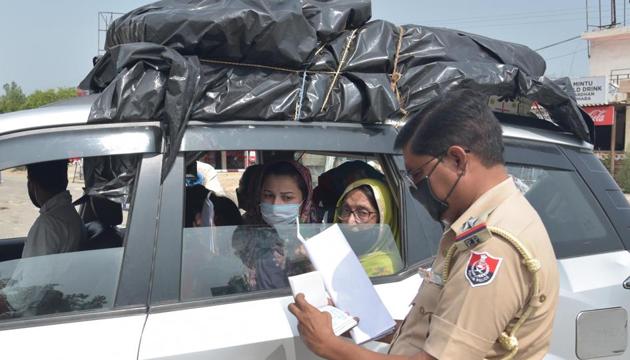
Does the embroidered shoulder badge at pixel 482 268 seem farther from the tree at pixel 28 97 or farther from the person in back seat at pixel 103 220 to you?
the tree at pixel 28 97

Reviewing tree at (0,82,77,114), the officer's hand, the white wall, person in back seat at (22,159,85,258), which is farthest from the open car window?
tree at (0,82,77,114)

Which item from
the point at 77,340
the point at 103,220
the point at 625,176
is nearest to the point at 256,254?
the point at 77,340

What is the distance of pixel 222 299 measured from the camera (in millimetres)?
1801

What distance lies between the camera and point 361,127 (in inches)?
83.7

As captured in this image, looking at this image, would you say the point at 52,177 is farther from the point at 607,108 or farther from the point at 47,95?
the point at 47,95

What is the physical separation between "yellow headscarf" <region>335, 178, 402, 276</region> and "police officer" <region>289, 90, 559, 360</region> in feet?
1.95

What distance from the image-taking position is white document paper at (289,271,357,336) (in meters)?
1.66

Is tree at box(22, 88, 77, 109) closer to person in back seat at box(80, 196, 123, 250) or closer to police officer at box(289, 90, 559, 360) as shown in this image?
person in back seat at box(80, 196, 123, 250)

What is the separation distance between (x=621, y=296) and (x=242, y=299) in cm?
148

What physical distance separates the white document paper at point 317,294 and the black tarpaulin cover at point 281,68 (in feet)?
1.92

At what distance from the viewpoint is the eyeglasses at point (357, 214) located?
7.97ft

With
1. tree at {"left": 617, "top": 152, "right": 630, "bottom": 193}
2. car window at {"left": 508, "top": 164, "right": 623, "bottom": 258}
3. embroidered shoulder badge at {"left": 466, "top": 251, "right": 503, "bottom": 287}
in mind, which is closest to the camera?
embroidered shoulder badge at {"left": 466, "top": 251, "right": 503, "bottom": 287}

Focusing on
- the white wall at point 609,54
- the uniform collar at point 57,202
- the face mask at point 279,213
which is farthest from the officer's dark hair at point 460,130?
the white wall at point 609,54

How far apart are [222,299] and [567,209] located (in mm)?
1517
